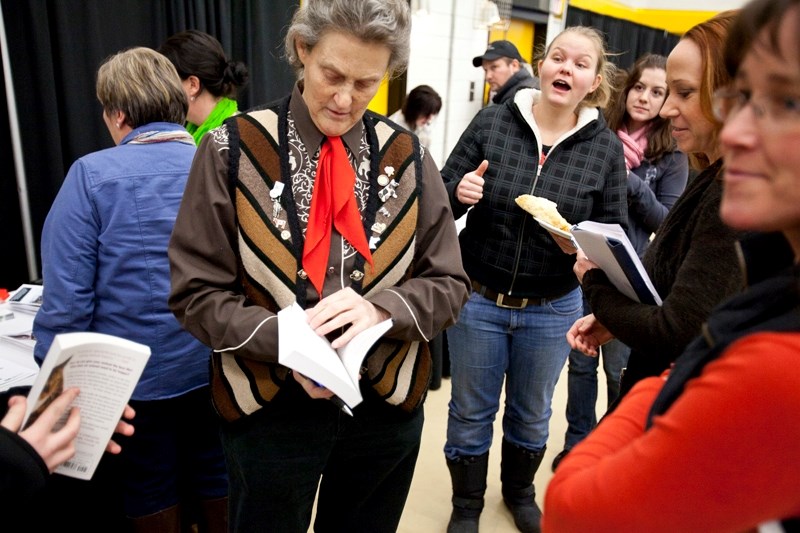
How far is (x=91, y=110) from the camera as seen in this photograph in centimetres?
292

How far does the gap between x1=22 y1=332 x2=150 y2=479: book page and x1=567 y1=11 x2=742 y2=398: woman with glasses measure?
93 centimetres

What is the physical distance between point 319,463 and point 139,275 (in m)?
0.76

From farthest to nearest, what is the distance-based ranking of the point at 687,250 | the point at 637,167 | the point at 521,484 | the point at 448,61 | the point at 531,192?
the point at 448,61
the point at 637,167
the point at 521,484
the point at 531,192
the point at 687,250

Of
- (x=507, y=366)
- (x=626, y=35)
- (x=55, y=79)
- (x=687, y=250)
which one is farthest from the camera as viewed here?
(x=626, y=35)

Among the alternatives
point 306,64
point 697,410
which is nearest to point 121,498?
point 306,64

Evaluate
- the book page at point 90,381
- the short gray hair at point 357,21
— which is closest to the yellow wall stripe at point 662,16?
A: the short gray hair at point 357,21

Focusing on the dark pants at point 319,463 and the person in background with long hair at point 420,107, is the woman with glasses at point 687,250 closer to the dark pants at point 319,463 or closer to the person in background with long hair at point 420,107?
the dark pants at point 319,463

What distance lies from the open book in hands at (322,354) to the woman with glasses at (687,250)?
51 centimetres

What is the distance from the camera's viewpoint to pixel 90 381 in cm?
94

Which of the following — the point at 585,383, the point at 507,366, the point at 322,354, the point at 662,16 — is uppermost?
the point at 662,16

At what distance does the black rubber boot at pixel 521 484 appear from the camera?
2227mm

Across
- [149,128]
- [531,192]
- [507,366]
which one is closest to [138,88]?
[149,128]

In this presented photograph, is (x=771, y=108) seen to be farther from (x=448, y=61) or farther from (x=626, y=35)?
(x=626, y=35)

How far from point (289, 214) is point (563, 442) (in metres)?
2.18
